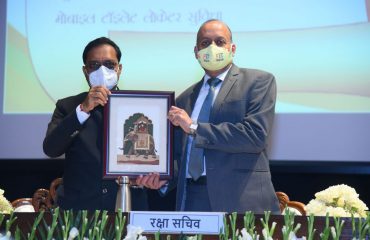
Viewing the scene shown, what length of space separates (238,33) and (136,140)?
6.50 ft

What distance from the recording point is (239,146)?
94.8 inches

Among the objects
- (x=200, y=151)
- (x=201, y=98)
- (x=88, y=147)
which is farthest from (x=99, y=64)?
(x=200, y=151)

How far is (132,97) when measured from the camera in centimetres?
242

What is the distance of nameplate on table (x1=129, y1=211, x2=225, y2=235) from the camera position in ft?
5.32

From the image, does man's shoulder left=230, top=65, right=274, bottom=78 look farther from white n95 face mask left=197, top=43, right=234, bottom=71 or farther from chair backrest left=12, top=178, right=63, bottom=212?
chair backrest left=12, top=178, right=63, bottom=212

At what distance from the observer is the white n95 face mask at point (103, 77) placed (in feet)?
8.49

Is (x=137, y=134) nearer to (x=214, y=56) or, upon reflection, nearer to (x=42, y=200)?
(x=214, y=56)

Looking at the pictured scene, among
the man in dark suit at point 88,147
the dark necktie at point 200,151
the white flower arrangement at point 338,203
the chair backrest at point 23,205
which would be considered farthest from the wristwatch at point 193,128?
the chair backrest at point 23,205

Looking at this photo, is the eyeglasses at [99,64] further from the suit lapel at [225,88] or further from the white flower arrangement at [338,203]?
the white flower arrangement at [338,203]

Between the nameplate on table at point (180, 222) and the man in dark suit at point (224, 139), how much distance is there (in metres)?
0.70

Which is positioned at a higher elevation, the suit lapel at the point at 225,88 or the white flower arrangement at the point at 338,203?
the suit lapel at the point at 225,88

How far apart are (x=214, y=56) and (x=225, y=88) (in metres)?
0.14

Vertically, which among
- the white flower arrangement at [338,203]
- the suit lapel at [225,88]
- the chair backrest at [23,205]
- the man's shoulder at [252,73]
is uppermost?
the man's shoulder at [252,73]

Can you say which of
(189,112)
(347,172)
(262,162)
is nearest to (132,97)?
(189,112)
